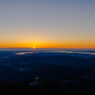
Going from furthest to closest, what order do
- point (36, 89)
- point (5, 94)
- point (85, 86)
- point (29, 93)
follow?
point (85, 86), point (36, 89), point (29, 93), point (5, 94)

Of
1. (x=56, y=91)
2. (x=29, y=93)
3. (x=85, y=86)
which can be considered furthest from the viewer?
(x=85, y=86)

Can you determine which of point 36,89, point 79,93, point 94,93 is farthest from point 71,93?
point 36,89

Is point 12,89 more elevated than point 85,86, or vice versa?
point 12,89

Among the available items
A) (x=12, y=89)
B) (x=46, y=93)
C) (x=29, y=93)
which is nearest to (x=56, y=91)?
(x=46, y=93)

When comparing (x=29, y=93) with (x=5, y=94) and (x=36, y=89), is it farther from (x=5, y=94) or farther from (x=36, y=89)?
(x=5, y=94)

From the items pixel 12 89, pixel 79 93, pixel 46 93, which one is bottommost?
pixel 79 93

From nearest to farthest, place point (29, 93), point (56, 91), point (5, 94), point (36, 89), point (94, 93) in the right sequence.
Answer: point (5, 94), point (29, 93), point (36, 89), point (56, 91), point (94, 93)

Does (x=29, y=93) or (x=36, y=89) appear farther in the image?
(x=36, y=89)

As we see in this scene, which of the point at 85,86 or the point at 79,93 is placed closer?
the point at 79,93

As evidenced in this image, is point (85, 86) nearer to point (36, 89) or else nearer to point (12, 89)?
point (36, 89)
